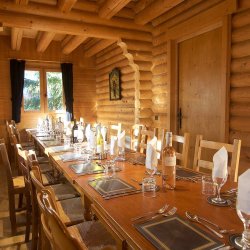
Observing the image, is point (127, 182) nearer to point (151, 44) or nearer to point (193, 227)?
point (193, 227)

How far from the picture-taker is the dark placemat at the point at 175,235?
886 mm

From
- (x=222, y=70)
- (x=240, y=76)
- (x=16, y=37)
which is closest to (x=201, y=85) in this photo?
(x=222, y=70)

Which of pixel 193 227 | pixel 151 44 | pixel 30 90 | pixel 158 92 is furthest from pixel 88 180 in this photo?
pixel 30 90

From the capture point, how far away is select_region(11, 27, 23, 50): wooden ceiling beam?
4881mm

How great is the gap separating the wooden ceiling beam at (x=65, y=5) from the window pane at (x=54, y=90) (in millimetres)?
3132

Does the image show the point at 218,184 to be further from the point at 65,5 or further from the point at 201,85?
the point at 65,5

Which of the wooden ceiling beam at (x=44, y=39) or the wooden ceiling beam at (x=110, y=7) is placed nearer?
the wooden ceiling beam at (x=110, y=7)

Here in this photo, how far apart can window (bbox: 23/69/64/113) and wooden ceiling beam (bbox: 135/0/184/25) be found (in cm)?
322

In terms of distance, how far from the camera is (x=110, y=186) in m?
1.51

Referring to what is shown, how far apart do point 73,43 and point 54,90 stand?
5.10ft

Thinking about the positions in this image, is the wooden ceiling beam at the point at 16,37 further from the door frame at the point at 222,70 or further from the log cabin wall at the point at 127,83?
the door frame at the point at 222,70

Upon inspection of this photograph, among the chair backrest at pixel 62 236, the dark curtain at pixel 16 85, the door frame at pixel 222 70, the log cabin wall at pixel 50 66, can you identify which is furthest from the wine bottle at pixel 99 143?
the log cabin wall at pixel 50 66

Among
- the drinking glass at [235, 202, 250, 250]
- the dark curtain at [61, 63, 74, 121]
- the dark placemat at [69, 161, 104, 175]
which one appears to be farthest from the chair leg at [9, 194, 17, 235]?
the dark curtain at [61, 63, 74, 121]

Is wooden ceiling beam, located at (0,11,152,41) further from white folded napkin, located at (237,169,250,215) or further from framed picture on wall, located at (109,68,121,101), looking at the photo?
white folded napkin, located at (237,169,250,215)
